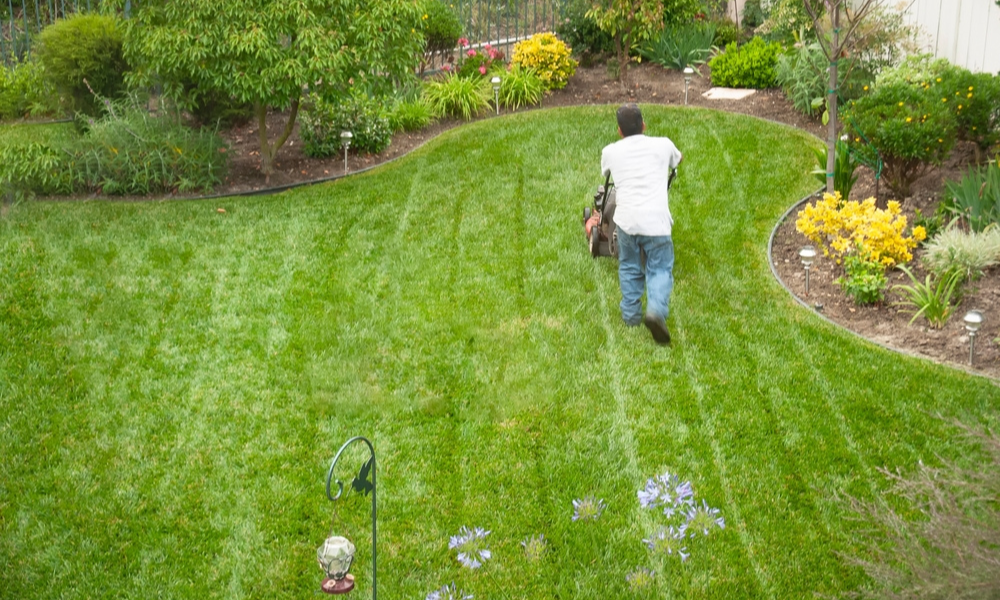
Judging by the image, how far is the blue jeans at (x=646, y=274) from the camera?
717cm

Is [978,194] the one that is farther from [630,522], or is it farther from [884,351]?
[630,522]

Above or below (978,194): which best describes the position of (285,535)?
below

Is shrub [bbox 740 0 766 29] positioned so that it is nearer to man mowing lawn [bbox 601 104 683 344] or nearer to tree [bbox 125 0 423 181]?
tree [bbox 125 0 423 181]

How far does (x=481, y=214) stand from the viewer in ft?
31.6

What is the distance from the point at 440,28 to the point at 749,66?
153 inches

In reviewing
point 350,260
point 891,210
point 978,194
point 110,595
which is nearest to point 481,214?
point 350,260

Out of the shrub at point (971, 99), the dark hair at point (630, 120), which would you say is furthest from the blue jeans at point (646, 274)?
the shrub at point (971, 99)

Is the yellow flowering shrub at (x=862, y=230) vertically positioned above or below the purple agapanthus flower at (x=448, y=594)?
above

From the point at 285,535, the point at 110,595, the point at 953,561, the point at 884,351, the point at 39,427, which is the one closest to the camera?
the point at 953,561

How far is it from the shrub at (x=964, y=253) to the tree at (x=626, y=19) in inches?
228

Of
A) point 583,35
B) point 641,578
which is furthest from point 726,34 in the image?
point 641,578

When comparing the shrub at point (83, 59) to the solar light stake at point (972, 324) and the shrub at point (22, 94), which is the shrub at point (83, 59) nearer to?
the shrub at point (22, 94)

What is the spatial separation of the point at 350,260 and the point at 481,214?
1.50 m

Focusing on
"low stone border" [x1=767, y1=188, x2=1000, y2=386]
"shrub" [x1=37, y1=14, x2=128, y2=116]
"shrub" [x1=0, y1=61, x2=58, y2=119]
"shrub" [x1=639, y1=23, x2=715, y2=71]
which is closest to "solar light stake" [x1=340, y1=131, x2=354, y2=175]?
"shrub" [x1=37, y1=14, x2=128, y2=116]
